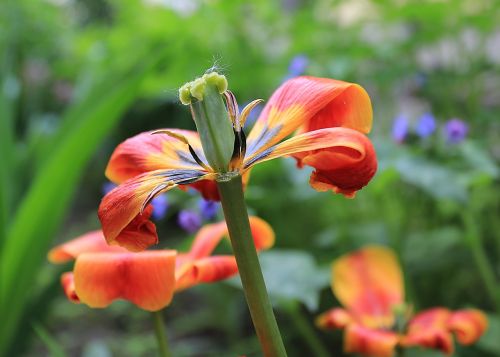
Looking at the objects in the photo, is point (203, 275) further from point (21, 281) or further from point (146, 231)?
point (21, 281)

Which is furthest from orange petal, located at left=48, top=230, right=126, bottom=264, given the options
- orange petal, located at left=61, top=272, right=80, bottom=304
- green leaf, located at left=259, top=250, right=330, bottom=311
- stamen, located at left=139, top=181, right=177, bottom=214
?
green leaf, located at left=259, top=250, right=330, bottom=311

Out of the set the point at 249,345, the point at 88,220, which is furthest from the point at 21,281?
the point at 88,220

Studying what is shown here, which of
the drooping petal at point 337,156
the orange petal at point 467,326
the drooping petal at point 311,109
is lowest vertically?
the orange petal at point 467,326

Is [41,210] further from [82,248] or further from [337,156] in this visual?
[337,156]

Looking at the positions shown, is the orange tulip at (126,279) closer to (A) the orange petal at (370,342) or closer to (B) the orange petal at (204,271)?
(B) the orange petal at (204,271)

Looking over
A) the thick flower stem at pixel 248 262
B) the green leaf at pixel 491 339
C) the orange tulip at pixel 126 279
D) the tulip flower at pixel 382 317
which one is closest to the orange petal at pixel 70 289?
the orange tulip at pixel 126 279

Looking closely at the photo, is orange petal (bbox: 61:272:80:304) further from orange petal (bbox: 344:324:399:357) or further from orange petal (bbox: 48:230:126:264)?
orange petal (bbox: 344:324:399:357)
